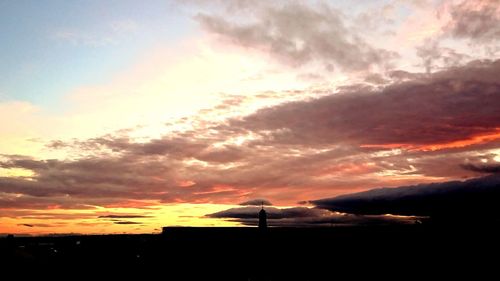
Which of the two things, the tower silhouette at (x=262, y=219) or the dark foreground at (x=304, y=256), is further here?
the tower silhouette at (x=262, y=219)

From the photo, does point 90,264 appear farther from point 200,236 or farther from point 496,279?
point 496,279

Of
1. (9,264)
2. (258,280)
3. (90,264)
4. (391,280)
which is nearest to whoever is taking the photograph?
(9,264)

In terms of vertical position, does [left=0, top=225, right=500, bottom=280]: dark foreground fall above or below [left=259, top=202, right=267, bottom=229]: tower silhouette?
below

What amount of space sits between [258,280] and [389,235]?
1787cm

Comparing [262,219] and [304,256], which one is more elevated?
[262,219]

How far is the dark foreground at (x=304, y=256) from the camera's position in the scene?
52.7 m

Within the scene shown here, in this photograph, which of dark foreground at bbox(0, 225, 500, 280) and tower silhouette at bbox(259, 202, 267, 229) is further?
tower silhouette at bbox(259, 202, 267, 229)

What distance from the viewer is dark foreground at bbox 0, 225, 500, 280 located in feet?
173

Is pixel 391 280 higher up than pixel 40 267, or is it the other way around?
pixel 40 267

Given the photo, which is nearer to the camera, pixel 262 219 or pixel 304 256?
pixel 304 256

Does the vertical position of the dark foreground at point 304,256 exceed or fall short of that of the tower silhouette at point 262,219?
it falls short

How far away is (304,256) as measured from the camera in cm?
6141

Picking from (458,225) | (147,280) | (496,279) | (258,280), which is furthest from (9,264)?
(458,225)

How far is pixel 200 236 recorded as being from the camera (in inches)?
2874
